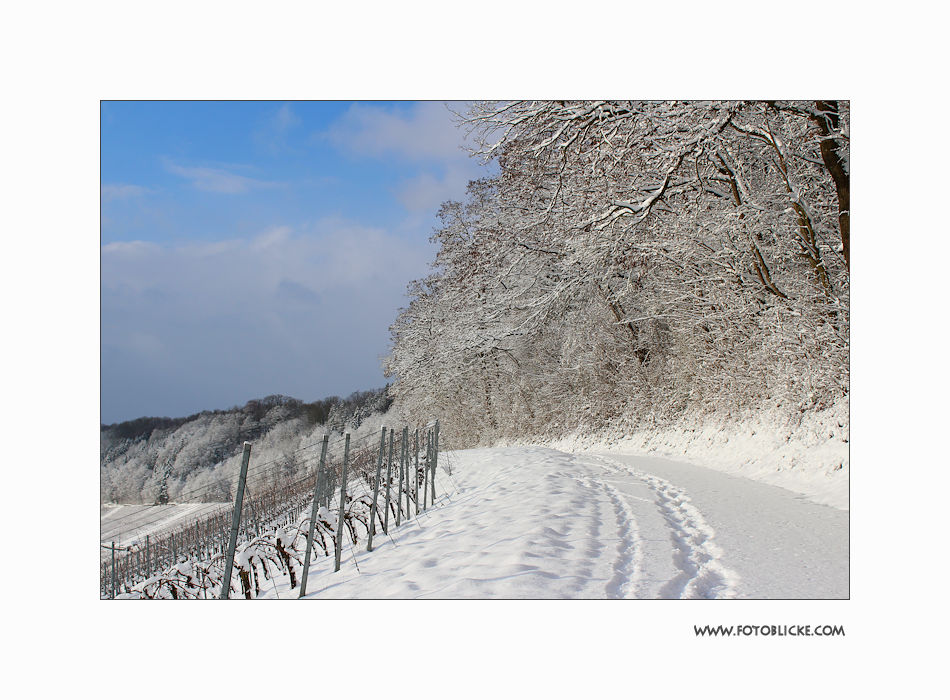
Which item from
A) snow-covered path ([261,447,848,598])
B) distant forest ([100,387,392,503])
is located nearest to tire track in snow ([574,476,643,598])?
snow-covered path ([261,447,848,598])

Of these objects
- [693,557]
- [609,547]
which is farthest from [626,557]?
[693,557]

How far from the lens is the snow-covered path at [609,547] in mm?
3449

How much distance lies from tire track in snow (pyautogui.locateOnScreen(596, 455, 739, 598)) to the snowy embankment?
136cm

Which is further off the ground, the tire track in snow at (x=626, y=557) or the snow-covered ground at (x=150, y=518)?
the tire track in snow at (x=626, y=557)

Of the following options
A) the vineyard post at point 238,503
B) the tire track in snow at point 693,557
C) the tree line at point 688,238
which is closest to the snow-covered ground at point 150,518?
the vineyard post at point 238,503

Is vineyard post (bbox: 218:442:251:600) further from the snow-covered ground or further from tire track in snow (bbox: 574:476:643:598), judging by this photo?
tire track in snow (bbox: 574:476:643:598)

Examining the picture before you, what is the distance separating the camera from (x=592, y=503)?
6086 millimetres

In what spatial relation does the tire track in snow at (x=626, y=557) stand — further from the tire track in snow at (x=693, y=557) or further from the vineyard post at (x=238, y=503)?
the vineyard post at (x=238, y=503)

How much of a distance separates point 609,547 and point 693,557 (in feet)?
1.86

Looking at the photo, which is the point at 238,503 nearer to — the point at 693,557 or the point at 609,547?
the point at 609,547

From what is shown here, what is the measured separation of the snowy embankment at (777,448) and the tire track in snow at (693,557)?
4.45 feet

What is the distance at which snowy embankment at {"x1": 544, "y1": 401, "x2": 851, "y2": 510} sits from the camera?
6121 millimetres

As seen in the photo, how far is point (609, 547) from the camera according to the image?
4.21m
